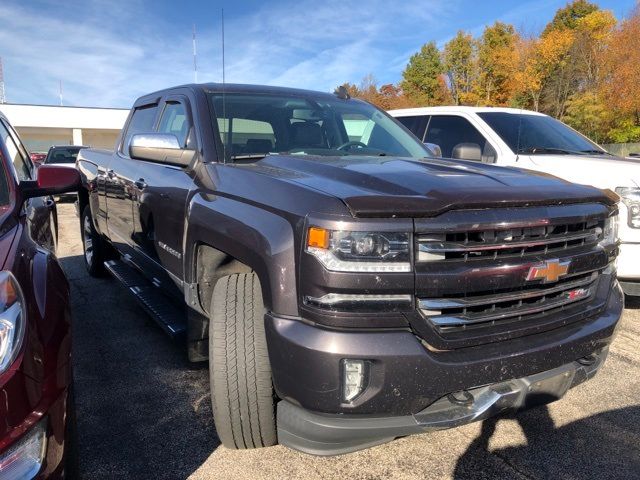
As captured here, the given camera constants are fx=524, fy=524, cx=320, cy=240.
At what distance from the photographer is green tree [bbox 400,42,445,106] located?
54062 millimetres

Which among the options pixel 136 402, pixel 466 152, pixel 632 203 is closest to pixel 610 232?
Result: pixel 466 152

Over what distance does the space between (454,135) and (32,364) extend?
17.8 feet

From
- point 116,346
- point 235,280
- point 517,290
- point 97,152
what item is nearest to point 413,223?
point 517,290

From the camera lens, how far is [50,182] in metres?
2.84

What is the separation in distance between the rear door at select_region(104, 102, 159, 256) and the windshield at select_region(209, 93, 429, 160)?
1123 mm

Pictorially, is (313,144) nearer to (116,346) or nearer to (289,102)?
(289,102)

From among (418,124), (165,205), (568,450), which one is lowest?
(568,450)

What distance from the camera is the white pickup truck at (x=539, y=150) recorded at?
14.5ft

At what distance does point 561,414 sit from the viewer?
3051 mm

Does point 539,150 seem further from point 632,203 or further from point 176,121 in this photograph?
point 176,121

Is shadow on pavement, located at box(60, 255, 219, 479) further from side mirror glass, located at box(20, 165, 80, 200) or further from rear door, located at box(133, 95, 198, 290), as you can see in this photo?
side mirror glass, located at box(20, 165, 80, 200)

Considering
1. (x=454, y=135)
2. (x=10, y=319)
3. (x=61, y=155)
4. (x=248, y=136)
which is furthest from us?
(x=61, y=155)

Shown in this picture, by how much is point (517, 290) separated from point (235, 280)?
50.2 inches

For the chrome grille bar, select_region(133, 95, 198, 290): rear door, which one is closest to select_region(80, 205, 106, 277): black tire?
select_region(133, 95, 198, 290): rear door
